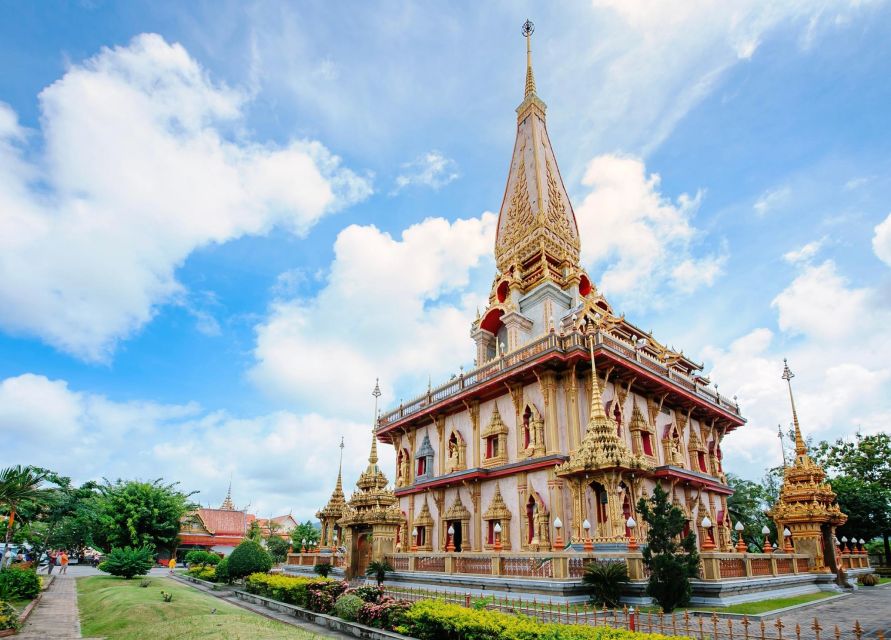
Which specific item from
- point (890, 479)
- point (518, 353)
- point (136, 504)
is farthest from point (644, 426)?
point (136, 504)

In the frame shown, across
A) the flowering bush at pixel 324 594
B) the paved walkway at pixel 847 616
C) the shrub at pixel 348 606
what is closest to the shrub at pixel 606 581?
the paved walkway at pixel 847 616

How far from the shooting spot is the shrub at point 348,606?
12164 millimetres

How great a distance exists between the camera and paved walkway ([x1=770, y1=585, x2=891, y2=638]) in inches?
410

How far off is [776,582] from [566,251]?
1890 centimetres

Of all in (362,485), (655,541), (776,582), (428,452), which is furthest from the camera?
(428,452)

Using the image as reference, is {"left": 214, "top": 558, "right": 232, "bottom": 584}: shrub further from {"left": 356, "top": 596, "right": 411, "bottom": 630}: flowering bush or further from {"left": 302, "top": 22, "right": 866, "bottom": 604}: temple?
{"left": 356, "top": 596, "right": 411, "bottom": 630}: flowering bush

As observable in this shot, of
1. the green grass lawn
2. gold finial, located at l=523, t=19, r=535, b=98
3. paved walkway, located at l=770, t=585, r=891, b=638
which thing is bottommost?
the green grass lawn

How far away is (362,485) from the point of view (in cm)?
2211

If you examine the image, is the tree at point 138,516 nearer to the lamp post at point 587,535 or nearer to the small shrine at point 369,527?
the small shrine at point 369,527

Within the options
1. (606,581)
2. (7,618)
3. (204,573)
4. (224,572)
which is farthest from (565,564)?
(204,573)

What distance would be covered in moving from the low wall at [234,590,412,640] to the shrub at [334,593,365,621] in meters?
0.17

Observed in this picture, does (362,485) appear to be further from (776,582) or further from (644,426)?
(776,582)

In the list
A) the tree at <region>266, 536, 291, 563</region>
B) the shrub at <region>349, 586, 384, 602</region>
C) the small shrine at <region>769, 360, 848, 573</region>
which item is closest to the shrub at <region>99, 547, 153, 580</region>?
the shrub at <region>349, 586, 384, 602</region>

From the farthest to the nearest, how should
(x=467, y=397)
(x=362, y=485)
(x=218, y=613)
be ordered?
(x=467, y=397), (x=362, y=485), (x=218, y=613)
